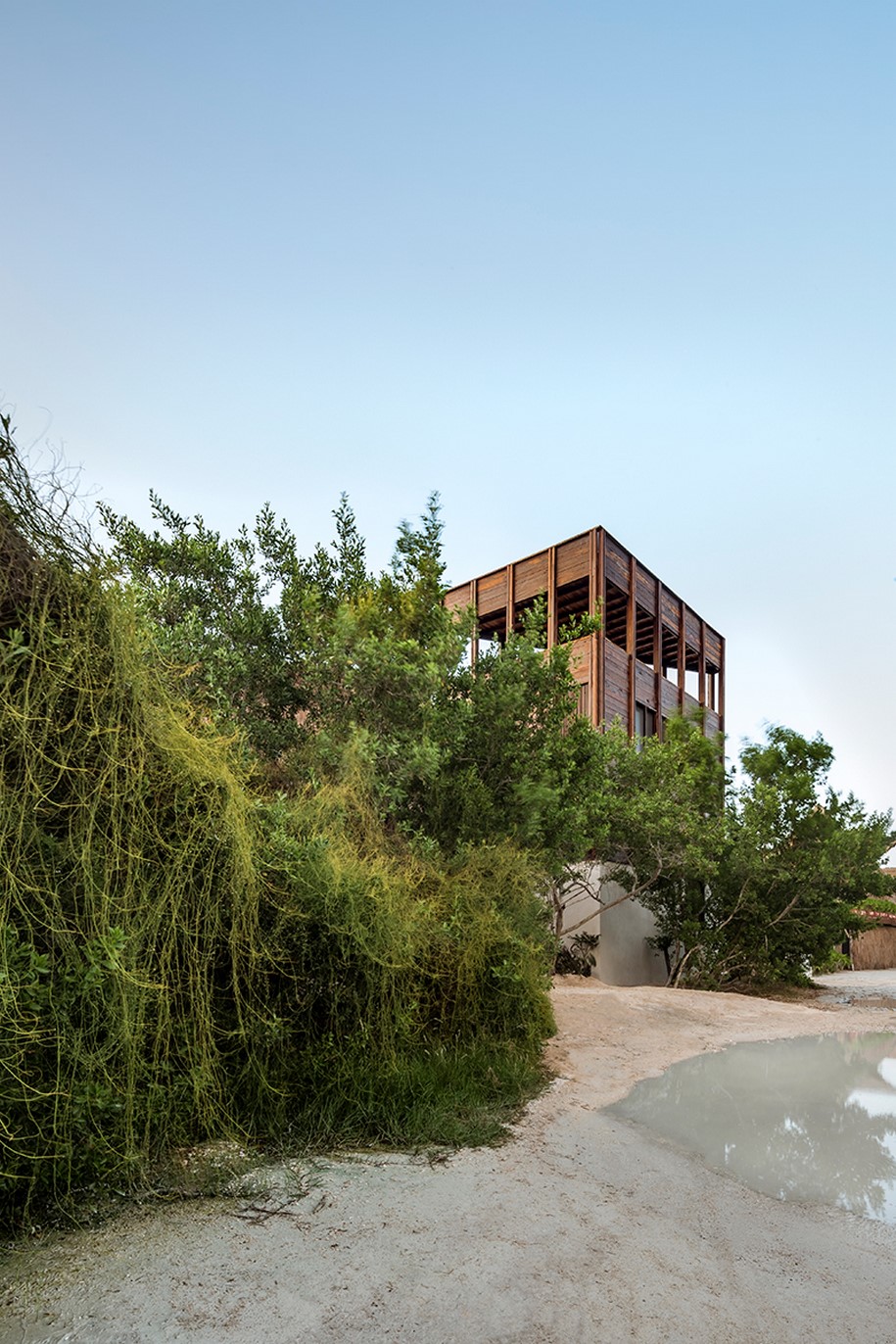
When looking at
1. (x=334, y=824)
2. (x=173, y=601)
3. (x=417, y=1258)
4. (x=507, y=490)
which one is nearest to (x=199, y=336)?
(x=173, y=601)

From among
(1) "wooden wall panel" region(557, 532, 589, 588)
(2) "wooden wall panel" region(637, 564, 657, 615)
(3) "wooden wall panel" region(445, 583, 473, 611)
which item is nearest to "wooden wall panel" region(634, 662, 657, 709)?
(2) "wooden wall panel" region(637, 564, 657, 615)

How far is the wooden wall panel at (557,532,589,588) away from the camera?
59.9ft

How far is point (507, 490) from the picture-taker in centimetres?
1320

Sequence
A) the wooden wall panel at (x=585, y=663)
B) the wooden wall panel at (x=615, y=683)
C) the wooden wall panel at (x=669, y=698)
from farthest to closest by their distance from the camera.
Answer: the wooden wall panel at (x=669, y=698) < the wooden wall panel at (x=615, y=683) < the wooden wall panel at (x=585, y=663)

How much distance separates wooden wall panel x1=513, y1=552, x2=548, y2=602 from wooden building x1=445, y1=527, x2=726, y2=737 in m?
0.02

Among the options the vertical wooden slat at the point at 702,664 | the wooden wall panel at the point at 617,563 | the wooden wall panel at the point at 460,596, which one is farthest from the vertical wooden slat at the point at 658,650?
the wooden wall panel at the point at 460,596

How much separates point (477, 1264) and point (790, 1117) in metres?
4.12

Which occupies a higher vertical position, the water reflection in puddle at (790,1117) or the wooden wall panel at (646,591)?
the wooden wall panel at (646,591)

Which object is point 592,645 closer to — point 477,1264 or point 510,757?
point 510,757

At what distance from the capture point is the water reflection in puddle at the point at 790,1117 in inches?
198

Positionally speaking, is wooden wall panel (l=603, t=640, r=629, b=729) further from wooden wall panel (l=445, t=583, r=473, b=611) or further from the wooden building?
wooden wall panel (l=445, t=583, r=473, b=611)

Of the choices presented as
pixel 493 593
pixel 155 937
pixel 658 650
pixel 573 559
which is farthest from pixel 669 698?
pixel 155 937

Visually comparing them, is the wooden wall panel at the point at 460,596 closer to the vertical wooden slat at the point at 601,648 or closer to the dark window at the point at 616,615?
the dark window at the point at 616,615

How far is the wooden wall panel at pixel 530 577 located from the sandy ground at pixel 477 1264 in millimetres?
14727
